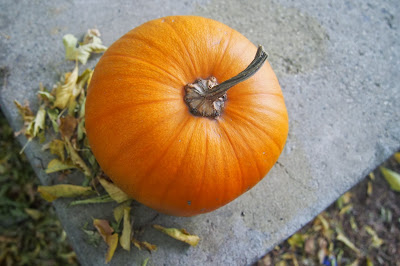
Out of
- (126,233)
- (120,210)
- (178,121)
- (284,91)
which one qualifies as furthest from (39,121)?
(284,91)

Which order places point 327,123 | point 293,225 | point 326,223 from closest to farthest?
point 293,225, point 327,123, point 326,223

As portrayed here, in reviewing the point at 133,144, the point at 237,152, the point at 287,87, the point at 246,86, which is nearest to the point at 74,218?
the point at 133,144

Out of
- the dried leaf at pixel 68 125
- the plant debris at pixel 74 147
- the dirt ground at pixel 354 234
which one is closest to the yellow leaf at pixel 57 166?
the plant debris at pixel 74 147

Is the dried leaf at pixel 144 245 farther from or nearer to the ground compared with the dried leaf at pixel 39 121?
nearer to the ground

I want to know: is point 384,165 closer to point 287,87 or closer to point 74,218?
point 287,87

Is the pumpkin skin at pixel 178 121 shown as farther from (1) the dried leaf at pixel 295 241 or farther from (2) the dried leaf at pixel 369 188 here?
(2) the dried leaf at pixel 369 188

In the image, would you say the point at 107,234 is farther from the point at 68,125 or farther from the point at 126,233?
the point at 68,125

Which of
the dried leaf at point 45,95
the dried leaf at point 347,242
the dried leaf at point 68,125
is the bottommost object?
the dried leaf at point 347,242
